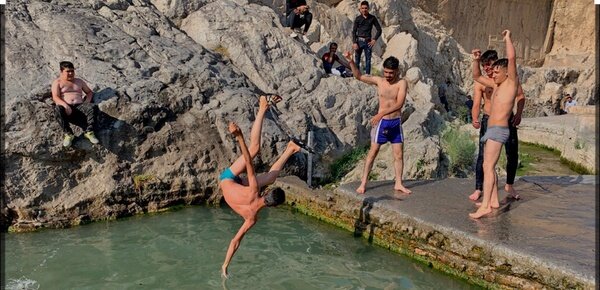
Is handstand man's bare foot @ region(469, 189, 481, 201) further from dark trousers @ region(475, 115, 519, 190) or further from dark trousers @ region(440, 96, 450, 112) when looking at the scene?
dark trousers @ region(440, 96, 450, 112)

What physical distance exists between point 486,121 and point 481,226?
1404 mm

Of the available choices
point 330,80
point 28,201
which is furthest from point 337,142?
point 28,201

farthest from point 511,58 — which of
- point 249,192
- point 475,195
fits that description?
point 249,192

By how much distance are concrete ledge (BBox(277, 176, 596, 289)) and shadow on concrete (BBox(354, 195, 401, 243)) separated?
12 mm

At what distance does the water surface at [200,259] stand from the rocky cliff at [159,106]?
64cm

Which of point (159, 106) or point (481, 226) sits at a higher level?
point (159, 106)

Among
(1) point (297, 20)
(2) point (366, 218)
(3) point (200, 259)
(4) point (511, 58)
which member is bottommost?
(3) point (200, 259)

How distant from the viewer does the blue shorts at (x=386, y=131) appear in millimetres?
6102

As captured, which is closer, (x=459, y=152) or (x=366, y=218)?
(x=366, y=218)

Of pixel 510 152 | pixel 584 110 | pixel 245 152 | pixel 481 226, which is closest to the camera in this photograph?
pixel 245 152

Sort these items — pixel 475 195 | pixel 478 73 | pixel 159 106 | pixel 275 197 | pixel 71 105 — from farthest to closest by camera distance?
pixel 159 106 → pixel 71 105 → pixel 475 195 → pixel 478 73 → pixel 275 197

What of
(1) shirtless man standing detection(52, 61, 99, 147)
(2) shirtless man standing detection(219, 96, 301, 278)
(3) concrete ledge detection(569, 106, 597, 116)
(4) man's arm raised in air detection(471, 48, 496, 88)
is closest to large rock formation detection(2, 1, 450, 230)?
(1) shirtless man standing detection(52, 61, 99, 147)

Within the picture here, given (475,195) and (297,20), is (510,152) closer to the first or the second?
(475,195)

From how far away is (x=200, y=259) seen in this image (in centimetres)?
534
